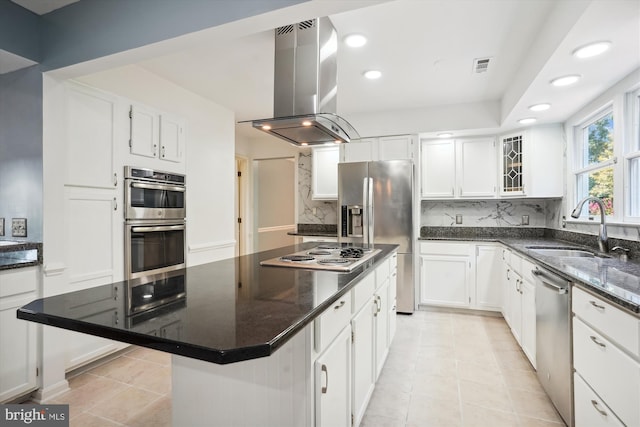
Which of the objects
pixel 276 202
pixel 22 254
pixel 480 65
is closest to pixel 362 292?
pixel 22 254

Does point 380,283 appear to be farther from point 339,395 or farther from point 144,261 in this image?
point 144,261

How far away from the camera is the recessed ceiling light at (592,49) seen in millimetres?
1865

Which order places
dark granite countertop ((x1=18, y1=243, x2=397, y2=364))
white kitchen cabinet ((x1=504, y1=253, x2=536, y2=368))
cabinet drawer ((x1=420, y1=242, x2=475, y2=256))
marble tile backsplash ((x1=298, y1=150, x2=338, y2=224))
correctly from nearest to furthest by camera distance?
dark granite countertop ((x1=18, y1=243, x2=397, y2=364)) → white kitchen cabinet ((x1=504, y1=253, x2=536, y2=368)) → cabinet drawer ((x1=420, y1=242, x2=475, y2=256)) → marble tile backsplash ((x1=298, y1=150, x2=338, y2=224))

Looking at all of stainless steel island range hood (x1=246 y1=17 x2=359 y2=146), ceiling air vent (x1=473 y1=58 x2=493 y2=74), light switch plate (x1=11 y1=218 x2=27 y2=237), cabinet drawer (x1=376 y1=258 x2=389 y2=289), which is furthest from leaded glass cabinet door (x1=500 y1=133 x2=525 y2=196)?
light switch plate (x1=11 y1=218 x2=27 y2=237)

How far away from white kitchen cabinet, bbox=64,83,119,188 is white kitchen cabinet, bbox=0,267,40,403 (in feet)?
2.29

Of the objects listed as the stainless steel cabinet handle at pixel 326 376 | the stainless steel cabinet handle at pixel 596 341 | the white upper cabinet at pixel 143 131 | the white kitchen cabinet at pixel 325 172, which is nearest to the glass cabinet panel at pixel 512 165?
the white kitchen cabinet at pixel 325 172

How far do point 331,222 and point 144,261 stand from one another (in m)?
2.80

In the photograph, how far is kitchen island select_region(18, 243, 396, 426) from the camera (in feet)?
2.85

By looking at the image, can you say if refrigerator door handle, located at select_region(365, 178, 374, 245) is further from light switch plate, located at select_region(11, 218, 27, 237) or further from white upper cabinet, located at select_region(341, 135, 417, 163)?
light switch plate, located at select_region(11, 218, 27, 237)

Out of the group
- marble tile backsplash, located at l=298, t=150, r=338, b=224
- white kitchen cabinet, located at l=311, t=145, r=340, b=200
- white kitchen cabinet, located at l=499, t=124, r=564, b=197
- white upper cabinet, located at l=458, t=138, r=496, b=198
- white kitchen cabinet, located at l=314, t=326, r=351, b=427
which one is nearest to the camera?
white kitchen cabinet, located at l=314, t=326, r=351, b=427

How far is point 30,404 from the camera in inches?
82.4

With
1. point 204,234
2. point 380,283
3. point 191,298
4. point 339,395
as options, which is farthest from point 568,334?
point 204,234

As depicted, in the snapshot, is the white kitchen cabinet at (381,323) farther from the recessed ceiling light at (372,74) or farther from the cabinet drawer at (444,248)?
the recessed ceiling light at (372,74)

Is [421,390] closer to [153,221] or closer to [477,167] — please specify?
[153,221]
